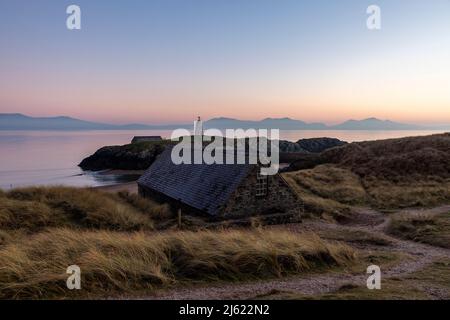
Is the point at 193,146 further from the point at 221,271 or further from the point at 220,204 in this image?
the point at 221,271

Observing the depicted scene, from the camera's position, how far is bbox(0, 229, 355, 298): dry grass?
7559 millimetres

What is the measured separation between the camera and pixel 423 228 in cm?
1664

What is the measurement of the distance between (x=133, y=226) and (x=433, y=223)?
603 inches

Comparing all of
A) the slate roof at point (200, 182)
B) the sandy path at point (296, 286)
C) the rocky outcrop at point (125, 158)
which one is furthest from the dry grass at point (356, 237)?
the rocky outcrop at point (125, 158)

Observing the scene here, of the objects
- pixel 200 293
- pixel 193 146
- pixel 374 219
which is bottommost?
pixel 374 219

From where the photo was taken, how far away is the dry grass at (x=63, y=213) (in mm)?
15555

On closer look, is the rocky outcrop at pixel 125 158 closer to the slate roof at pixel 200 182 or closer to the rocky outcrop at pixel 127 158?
the rocky outcrop at pixel 127 158

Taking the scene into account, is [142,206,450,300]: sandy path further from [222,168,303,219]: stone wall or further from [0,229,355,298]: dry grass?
[222,168,303,219]: stone wall

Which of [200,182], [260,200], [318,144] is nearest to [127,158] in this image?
[200,182]

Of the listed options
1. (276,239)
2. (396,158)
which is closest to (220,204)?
(276,239)

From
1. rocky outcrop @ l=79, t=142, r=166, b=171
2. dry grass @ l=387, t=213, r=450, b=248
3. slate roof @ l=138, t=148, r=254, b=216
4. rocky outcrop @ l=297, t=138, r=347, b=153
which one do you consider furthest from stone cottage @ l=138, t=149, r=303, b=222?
rocky outcrop @ l=297, t=138, r=347, b=153

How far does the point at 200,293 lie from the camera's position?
25.3ft

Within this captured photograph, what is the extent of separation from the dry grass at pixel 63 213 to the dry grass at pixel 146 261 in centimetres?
552

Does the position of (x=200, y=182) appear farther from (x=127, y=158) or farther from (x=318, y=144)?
(x=318, y=144)
